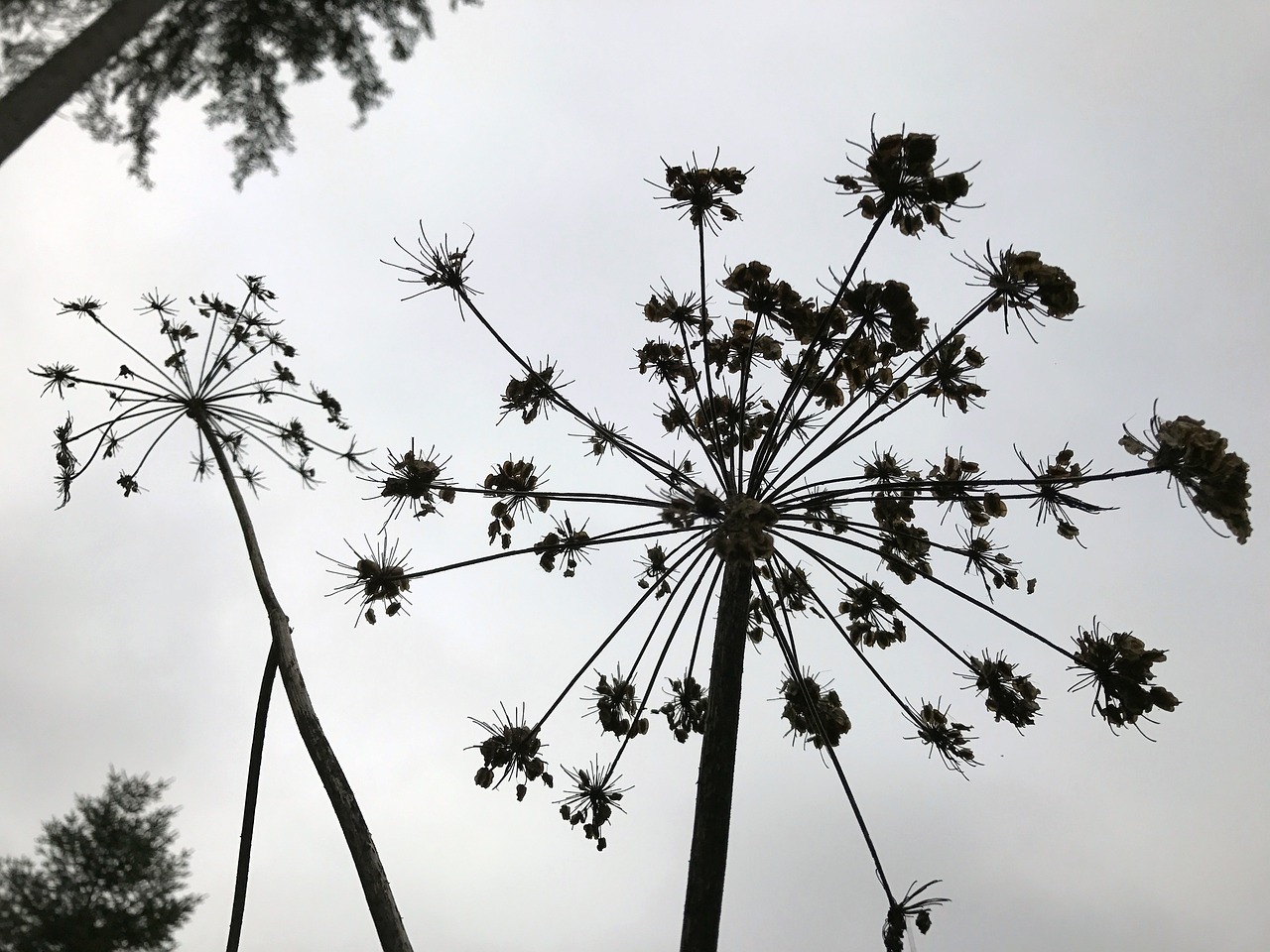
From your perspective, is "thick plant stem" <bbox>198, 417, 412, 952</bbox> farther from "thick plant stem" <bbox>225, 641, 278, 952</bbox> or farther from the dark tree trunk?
the dark tree trunk

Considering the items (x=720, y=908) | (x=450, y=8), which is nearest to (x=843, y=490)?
(x=720, y=908)

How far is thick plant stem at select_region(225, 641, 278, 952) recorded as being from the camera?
4.90m

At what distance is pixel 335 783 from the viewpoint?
5.16 m

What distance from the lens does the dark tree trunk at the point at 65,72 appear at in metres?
2.75

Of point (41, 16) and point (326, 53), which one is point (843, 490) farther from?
point (41, 16)

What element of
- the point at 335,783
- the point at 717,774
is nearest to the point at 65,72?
the point at 335,783

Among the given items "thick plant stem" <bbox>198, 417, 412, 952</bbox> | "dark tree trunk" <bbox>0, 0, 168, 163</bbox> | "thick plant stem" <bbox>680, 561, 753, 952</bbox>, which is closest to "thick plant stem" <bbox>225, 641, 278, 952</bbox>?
"thick plant stem" <bbox>198, 417, 412, 952</bbox>

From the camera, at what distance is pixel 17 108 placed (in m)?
2.76

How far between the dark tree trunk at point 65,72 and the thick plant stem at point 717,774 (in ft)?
13.7

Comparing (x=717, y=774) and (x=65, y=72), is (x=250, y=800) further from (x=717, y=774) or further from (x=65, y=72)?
(x=65, y=72)

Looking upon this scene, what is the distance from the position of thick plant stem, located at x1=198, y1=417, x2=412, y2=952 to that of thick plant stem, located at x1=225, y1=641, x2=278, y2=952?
4.4 inches

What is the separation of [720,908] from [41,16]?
19.2 ft

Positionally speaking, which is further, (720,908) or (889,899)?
(889,899)

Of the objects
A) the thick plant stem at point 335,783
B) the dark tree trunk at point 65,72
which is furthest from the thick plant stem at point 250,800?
the dark tree trunk at point 65,72
